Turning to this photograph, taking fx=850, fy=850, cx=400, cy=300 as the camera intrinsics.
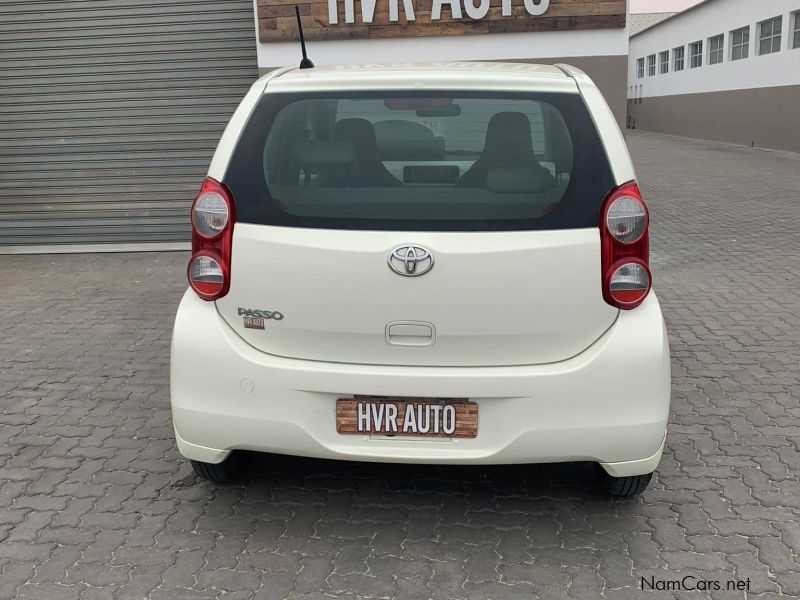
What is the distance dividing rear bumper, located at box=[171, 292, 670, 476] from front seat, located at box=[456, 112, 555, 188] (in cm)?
61

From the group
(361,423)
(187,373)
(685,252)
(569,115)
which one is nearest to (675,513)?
(361,423)

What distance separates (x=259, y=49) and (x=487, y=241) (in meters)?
7.39

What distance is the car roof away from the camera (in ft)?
9.81

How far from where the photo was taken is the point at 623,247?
2877 mm

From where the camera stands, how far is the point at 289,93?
3049mm

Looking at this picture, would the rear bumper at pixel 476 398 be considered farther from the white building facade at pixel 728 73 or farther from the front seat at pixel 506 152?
the white building facade at pixel 728 73

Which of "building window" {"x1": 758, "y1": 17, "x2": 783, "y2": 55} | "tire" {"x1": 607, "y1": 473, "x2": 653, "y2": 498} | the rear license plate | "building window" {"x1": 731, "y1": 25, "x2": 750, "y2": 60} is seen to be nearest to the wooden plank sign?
"tire" {"x1": 607, "y1": 473, "x2": 653, "y2": 498}

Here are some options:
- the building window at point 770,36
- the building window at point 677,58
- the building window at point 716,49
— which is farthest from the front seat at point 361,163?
the building window at point 677,58

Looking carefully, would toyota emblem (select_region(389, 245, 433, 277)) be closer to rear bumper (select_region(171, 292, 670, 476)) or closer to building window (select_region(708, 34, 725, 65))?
rear bumper (select_region(171, 292, 670, 476))

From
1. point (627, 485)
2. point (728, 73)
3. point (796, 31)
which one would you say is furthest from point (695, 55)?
point (627, 485)

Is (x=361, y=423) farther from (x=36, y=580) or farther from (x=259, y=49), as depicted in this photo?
(x=259, y=49)

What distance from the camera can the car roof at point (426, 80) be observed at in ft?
9.81

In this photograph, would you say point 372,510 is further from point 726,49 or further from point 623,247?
point 726,49

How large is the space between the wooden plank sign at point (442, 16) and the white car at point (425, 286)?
7088 mm
